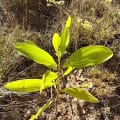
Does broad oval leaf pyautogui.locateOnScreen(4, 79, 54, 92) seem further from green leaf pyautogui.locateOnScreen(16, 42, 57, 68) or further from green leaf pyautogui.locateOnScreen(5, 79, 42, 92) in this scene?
green leaf pyautogui.locateOnScreen(16, 42, 57, 68)

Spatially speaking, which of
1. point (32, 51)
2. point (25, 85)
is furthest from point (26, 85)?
point (32, 51)

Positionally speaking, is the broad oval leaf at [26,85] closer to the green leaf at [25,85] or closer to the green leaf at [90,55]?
the green leaf at [25,85]

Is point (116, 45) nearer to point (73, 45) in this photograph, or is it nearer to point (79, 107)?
point (73, 45)

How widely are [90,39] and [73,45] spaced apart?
0.12 metres

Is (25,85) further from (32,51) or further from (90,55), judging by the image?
(90,55)

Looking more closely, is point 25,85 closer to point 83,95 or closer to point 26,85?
point 26,85

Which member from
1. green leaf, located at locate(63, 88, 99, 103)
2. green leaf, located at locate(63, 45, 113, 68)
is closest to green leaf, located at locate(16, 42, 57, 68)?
green leaf, located at locate(63, 45, 113, 68)

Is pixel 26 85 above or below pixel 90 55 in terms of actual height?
below

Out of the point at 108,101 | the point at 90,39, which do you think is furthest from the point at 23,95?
the point at 90,39

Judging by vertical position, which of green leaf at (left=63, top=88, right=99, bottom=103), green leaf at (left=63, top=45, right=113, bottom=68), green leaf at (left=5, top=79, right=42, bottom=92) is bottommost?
green leaf at (left=63, top=88, right=99, bottom=103)

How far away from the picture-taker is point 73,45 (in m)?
2.23

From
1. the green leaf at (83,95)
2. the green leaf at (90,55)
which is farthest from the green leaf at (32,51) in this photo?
the green leaf at (83,95)

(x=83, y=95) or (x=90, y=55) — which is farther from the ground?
(x=90, y=55)

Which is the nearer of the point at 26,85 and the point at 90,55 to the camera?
the point at 90,55
